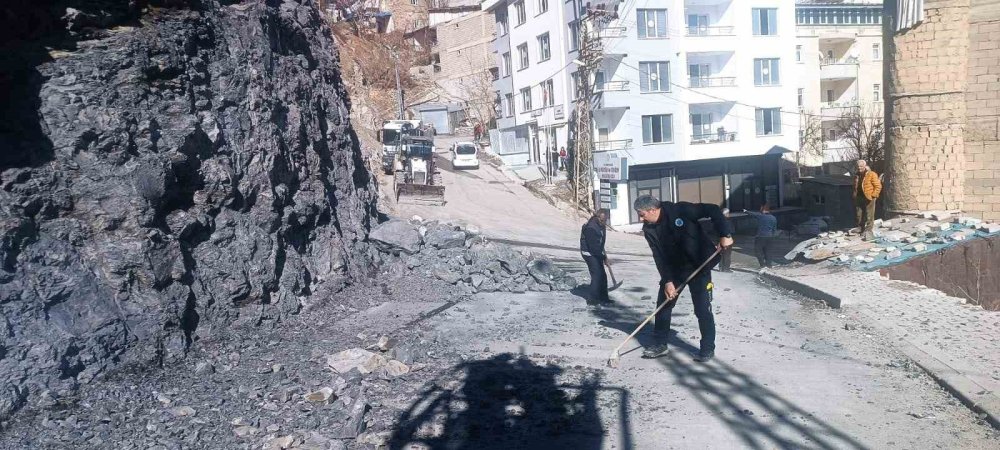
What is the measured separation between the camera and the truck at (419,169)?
91.1 ft

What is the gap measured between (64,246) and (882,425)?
6817 mm

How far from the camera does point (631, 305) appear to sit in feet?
32.3

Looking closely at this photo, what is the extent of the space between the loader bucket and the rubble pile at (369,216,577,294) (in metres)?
15.6

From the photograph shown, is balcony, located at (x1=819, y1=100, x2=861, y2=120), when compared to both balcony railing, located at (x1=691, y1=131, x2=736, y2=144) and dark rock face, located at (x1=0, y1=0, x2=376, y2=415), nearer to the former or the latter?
balcony railing, located at (x1=691, y1=131, x2=736, y2=144)

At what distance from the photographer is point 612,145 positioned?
35.9 m

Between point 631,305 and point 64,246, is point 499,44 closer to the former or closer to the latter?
point 631,305

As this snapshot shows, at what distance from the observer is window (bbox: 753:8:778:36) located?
122ft

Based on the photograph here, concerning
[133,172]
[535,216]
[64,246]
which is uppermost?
[133,172]

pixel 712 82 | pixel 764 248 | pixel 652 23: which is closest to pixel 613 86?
pixel 652 23

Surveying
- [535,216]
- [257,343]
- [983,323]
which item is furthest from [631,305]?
[535,216]

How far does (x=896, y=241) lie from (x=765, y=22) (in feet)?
88.9

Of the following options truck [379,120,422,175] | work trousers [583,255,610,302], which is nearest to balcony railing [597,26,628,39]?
truck [379,120,422,175]

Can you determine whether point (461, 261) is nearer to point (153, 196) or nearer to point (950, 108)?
point (153, 196)

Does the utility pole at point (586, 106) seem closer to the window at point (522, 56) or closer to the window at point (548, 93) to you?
the window at point (548, 93)
